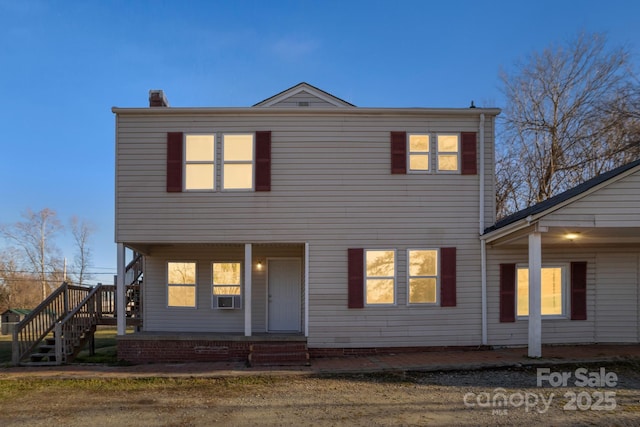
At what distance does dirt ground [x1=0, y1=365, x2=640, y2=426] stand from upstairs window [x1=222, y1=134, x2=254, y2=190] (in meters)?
4.24

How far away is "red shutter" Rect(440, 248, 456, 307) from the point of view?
32.1 feet

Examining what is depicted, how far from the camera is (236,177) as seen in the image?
9.85 meters

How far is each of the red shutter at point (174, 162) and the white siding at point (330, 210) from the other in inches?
6.0

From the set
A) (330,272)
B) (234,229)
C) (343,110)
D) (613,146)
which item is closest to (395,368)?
(330,272)

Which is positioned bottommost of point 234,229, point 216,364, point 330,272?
point 216,364

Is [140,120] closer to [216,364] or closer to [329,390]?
[216,364]

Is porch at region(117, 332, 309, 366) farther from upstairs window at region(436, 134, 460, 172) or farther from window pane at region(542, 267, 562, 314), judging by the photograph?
window pane at region(542, 267, 562, 314)

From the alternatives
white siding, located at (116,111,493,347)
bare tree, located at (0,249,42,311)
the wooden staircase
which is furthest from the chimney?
bare tree, located at (0,249,42,311)

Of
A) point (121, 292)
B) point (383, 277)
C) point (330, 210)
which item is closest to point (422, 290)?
point (383, 277)

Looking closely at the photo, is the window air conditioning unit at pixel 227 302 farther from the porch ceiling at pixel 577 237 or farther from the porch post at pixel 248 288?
the porch ceiling at pixel 577 237

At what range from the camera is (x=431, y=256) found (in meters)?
9.92

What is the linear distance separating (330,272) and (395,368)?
2.64 meters

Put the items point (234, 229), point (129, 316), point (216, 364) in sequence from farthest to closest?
1. point (129, 316)
2. point (234, 229)
3. point (216, 364)

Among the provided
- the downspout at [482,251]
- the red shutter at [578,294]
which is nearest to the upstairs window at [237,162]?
the downspout at [482,251]
